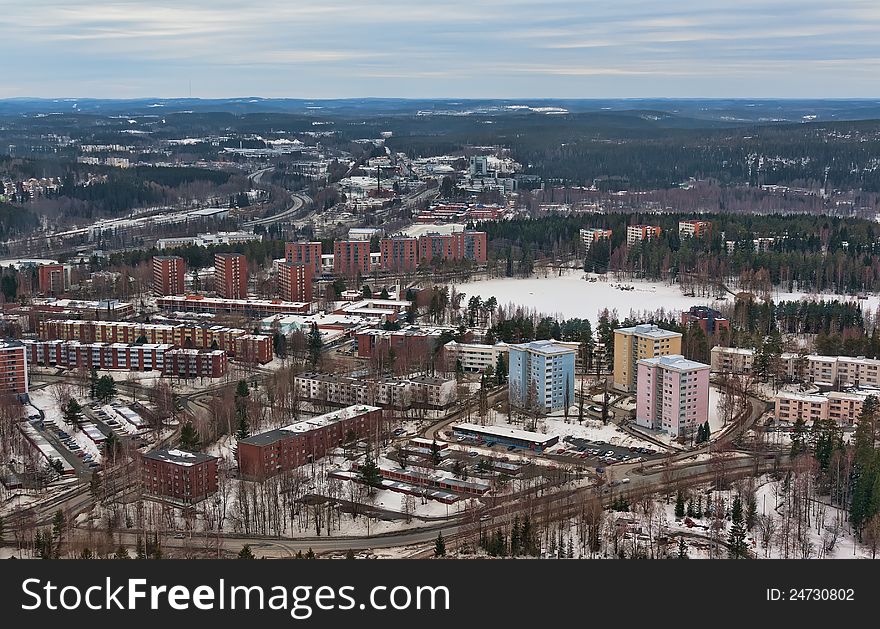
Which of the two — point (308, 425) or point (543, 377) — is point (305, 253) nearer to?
point (543, 377)

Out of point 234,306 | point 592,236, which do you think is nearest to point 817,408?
point 234,306

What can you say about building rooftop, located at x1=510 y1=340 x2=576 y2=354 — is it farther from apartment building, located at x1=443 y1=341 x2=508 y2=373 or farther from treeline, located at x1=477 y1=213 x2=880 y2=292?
treeline, located at x1=477 y1=213 x2=880 y2=292

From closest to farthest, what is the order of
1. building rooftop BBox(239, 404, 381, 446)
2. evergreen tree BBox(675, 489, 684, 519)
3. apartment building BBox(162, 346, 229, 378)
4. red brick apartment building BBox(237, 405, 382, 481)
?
evergreen tree BBox(675, 489, 684, 519)
red brick apartment building BBox(237, 405, 382, 481)
building rooftop BBox(239, 404, 381, 446)
apartment building BBox(162, 346, 229, 378)

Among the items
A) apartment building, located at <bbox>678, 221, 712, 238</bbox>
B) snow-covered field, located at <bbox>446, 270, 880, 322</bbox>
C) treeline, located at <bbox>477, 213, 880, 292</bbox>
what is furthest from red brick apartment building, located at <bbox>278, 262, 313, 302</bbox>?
apartment building, located at <bbox>678, 221, 712, 238</bbox>

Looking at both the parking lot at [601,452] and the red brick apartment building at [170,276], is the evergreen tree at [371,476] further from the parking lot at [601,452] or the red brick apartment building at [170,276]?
the red brick apartment building at [170,276]

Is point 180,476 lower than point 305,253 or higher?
lower
